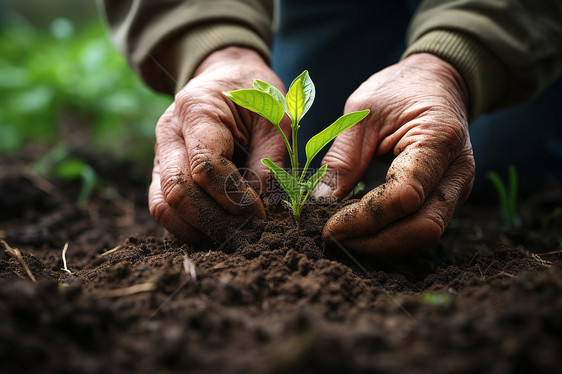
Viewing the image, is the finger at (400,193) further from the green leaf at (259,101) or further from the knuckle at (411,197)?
the green leaf at (259,101)

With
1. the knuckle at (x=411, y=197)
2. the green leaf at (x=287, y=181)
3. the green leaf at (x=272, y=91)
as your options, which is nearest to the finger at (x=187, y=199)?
the green leaf at (x=287, y=181)

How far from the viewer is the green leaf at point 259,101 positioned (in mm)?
1260

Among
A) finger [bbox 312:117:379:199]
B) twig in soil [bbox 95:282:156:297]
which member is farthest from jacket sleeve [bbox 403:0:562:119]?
twig in soil [bbox 95:282:156:297]

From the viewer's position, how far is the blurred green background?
12.4 ft

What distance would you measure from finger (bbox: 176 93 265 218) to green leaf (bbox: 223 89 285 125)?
19 cm

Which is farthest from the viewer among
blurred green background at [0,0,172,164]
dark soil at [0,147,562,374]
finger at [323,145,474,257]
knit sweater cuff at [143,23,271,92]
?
blurred green background at [0,0,172,164]

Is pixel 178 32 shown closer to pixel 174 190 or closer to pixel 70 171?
pixel 174 190

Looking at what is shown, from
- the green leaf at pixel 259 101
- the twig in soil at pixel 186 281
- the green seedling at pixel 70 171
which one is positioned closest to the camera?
the twig in soil at pixel 186 281

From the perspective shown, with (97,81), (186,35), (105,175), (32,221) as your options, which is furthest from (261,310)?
(97,81)

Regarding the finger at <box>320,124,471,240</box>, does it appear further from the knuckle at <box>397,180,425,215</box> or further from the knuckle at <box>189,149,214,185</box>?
the knuckle at <box>189,149,214,185</box>

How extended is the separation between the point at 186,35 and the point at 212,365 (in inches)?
76.9

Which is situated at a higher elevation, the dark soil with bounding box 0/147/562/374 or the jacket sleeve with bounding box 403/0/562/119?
the jacket sleeve with bounding box 403/0/562/119

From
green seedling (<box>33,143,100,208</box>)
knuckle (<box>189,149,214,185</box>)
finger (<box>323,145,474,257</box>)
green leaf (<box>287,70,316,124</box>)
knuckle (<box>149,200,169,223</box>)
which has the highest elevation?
green leaf (<box>287,70,316,124</box>)

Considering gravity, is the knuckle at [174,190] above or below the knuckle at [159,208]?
above
